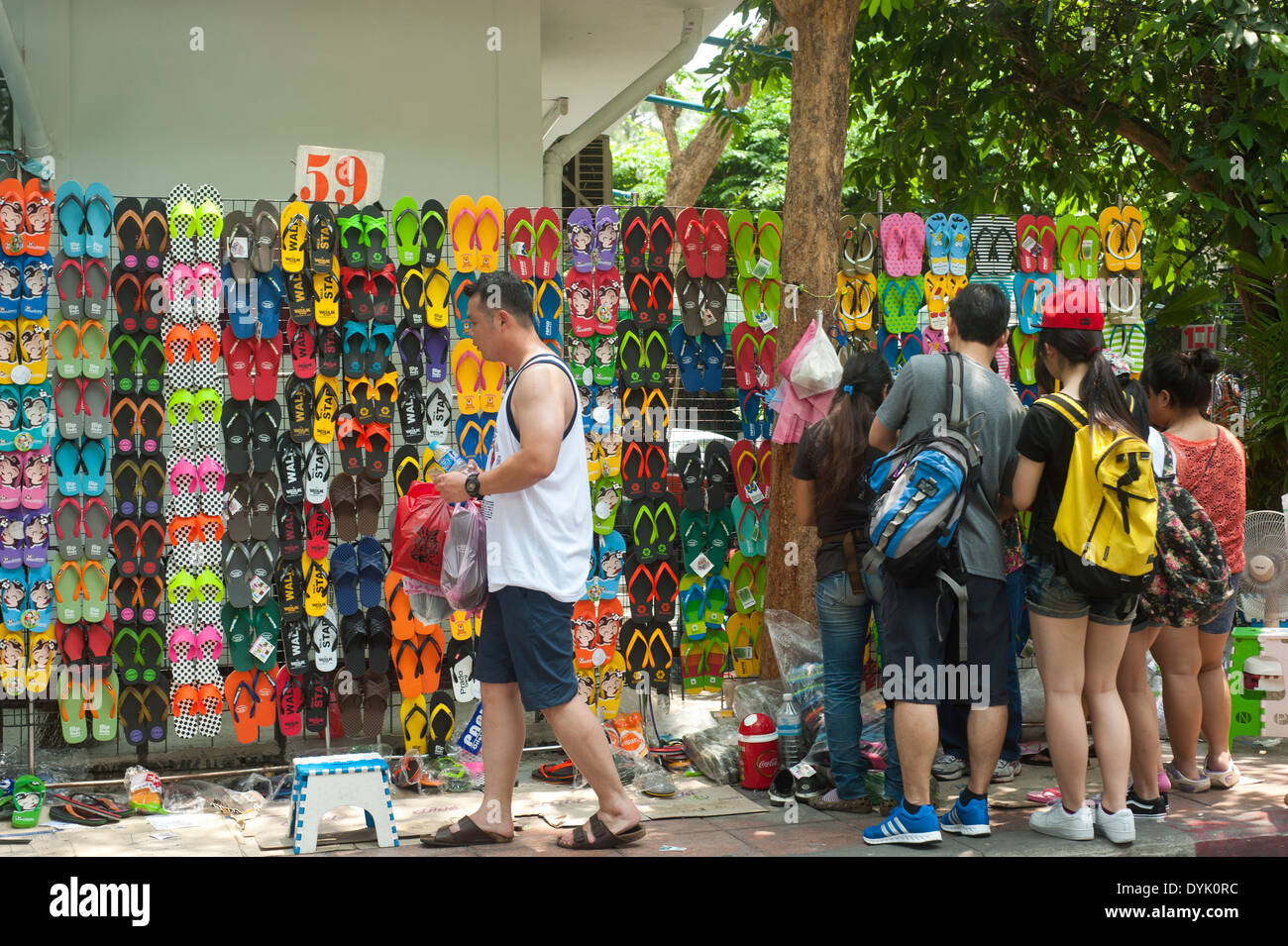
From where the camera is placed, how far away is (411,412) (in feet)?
18.4

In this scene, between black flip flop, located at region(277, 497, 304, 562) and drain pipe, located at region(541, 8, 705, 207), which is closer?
black flip flop, located at region(277, 497, 304, 562)

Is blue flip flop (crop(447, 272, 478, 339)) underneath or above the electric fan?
above

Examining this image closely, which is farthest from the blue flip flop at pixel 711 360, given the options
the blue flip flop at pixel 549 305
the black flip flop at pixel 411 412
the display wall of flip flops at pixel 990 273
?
the black flip flop at pixel 411 412

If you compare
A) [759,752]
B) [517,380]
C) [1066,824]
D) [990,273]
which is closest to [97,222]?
[517,380]

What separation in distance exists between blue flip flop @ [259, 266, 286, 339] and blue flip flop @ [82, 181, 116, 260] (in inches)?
26.8

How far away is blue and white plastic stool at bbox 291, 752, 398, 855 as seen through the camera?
14.0ft

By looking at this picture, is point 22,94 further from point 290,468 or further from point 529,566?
point 529,566

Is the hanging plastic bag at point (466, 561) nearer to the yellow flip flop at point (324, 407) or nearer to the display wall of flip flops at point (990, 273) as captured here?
the yellow flip flop at point (324, 407)

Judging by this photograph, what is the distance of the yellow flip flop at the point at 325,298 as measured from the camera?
5.45 metres

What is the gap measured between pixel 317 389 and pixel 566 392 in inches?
68.9

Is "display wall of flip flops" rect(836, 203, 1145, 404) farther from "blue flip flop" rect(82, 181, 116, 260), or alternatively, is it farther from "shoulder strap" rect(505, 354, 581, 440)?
"blue flip flop" rect(82, 181, 116, 260)

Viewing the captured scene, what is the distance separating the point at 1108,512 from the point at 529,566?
1993 mm

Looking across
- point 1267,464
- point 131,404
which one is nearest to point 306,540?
point 131,404

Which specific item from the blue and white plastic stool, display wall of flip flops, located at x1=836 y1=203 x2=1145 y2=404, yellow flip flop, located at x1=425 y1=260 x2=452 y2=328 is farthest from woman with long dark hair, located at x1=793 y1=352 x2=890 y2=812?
yellow flip flop, located at x1=425 y1=260 x2=452 y2=328
